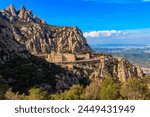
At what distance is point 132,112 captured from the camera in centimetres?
2478

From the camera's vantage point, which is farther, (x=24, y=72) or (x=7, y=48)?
(x=7, y=48)

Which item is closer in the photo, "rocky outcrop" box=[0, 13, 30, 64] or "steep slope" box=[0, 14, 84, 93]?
"steep slope" box=[0, 14, 84, 93]

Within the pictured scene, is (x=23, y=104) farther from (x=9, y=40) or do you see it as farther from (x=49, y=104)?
(x=9, y=40)

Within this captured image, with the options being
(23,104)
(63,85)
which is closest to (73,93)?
(23,104)

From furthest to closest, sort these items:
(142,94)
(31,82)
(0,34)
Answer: (0,34) → (31,82) → (142,94)

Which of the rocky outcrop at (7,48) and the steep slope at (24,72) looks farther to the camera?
the rocky outcrop at (7,48)

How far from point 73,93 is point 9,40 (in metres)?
73.9

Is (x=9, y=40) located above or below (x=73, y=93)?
above

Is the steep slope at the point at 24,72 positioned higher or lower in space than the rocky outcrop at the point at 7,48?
lower

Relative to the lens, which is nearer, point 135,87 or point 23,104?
point 23,104

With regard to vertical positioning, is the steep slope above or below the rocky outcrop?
below

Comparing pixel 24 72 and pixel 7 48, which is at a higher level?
pixel 7 48

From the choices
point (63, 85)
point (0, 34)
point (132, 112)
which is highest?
point (0, 34)

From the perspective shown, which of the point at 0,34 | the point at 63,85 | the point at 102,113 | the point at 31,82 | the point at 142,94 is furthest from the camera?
the point at 0,34
